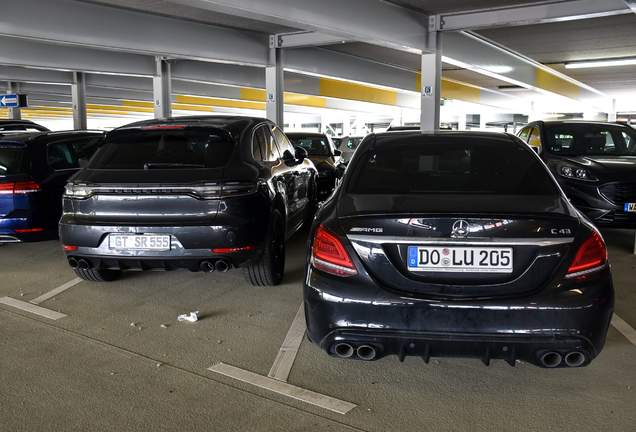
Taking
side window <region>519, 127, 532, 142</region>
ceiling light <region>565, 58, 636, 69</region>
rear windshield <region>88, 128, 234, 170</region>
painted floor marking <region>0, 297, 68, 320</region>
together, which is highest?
ceiling light <region>565, 58, 636, 69</region>

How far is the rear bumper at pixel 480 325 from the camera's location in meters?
2.41

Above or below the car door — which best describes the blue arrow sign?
above

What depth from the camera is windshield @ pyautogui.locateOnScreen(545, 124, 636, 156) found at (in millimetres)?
7574

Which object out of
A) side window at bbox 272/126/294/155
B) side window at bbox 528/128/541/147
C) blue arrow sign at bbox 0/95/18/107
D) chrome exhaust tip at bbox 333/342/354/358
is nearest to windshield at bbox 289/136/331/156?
side window at bbox 528/128/541/147

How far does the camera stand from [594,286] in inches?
96.8

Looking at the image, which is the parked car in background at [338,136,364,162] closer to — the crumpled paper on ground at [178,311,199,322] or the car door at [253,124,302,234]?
the car door at [253,124,302,234]

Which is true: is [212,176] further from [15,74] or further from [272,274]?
[15,74]

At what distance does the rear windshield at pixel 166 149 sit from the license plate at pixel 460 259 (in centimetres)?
220

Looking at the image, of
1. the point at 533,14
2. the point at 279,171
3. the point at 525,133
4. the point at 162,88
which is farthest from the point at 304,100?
the point at 279,171

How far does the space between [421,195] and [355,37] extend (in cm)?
717

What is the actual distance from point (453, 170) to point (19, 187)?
460 cm

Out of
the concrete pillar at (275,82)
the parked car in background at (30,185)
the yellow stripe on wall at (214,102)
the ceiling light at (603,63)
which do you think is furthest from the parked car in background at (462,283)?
the yellow stripe on wall at (214,102)

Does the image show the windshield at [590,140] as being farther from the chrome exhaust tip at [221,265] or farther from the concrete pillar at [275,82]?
the concrete pillar at [275,82]

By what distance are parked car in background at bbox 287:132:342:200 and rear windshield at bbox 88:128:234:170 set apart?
485cm
